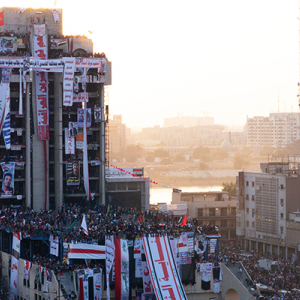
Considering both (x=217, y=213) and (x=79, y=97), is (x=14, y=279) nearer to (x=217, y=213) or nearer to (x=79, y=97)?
(x=79, y=97)

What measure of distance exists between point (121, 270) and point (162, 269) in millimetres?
2723

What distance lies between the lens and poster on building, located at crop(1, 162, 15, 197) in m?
53.0

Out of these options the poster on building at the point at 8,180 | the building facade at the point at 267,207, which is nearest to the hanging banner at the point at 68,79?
the poster on building at the point at 8,180

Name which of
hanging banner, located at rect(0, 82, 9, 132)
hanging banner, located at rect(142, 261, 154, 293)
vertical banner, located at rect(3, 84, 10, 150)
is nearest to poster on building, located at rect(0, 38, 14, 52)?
hanging banner, located at rect(0, 82, 9, 132)

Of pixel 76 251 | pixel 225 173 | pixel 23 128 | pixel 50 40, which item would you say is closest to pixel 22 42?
pixel 50 40

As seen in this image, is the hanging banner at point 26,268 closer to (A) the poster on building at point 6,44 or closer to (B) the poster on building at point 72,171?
(B) the poster on building at point 72,171

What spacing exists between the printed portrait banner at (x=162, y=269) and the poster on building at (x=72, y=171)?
16.5 metres

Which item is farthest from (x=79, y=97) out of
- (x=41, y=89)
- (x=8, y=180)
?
(x=8, y=180)

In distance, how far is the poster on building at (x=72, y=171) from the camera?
5547 cm

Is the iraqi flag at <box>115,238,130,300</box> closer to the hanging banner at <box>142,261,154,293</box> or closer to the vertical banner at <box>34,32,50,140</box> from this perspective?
the hanging banner at <box>142,261,154,293</box>

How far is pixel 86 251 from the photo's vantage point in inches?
1603

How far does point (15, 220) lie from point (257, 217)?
1095 inches

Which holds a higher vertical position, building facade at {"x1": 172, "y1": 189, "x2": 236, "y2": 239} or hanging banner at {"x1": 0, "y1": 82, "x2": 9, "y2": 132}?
hanging banner at {"x1": 0, "y1": 82, "x2": 9, "y2": 132}

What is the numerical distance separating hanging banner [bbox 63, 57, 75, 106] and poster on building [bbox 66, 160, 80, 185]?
18.4 feet
